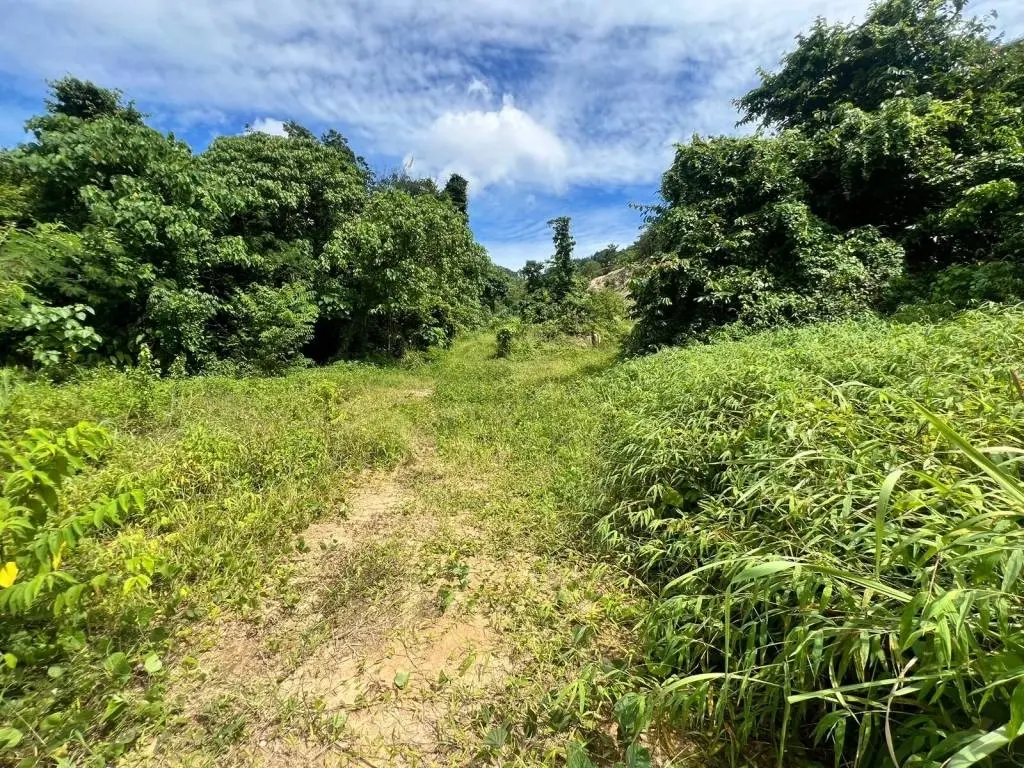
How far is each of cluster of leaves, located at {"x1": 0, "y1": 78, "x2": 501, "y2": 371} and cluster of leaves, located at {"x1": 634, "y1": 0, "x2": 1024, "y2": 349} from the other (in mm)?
6484

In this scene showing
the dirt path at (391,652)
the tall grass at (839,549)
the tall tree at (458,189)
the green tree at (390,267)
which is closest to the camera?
the tall grass at (839,549)

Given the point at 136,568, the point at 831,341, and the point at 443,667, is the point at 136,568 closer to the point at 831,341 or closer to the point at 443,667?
the point at 443,667

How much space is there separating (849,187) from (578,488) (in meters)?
8.44

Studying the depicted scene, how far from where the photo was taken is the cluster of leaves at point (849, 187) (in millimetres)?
6613

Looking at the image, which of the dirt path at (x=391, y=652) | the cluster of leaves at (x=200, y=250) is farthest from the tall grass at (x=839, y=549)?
the cluster of leaves at (x=200, y=250)

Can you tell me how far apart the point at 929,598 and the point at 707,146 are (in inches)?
381

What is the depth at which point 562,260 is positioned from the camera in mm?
20328

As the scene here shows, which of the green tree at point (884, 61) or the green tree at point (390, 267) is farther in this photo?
the green tree at point (390, 267)

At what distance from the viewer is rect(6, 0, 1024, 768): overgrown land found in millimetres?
1435

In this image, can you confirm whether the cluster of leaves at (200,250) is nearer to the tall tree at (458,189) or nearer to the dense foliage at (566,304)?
the dense foliage at (566,304)

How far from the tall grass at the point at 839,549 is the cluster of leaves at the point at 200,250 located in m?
7.05

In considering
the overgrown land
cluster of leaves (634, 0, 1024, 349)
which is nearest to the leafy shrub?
cluster of leaves (634, 0, 1024, 349)

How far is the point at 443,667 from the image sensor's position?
6.61 feet

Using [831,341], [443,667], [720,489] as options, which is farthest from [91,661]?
[831,341]
